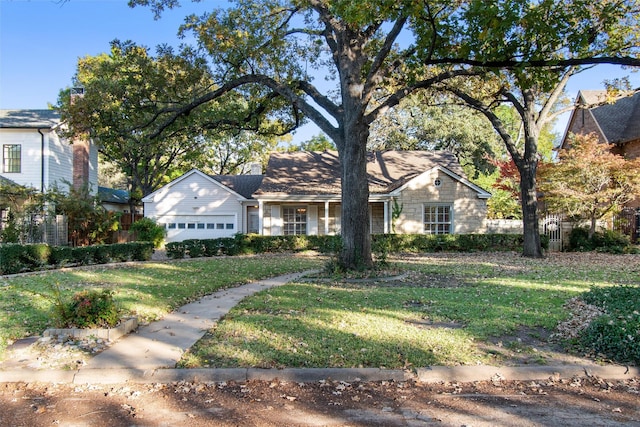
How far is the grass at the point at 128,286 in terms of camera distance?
7.14 metres

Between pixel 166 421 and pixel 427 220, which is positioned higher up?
pixel 427 220

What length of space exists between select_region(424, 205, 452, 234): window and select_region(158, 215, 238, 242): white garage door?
1087 cm

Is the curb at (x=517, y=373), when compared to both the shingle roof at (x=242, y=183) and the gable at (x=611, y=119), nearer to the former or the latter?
the shingle roof at (x=242, y=183)

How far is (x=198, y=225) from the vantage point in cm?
2705

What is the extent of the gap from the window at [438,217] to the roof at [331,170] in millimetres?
1927

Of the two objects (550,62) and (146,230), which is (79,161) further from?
(550,62)

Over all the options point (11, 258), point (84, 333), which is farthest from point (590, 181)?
point (11, 258)

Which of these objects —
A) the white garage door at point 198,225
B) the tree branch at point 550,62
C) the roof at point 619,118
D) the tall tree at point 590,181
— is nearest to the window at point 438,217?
the tall tree at point 590,181

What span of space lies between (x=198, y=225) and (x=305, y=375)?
23265 mm

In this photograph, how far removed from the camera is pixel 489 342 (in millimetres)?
5961

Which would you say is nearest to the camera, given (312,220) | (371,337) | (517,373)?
(517,373)

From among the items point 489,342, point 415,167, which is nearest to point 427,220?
point 415,167

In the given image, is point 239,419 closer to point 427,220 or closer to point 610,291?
point 610,291

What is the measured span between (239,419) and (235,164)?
39170mm
